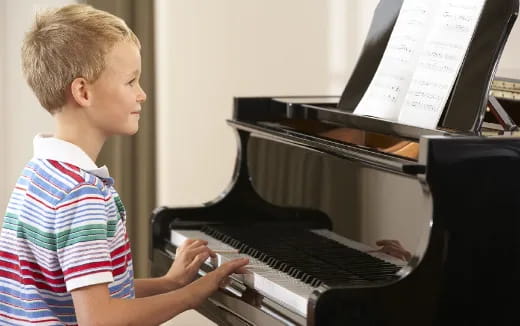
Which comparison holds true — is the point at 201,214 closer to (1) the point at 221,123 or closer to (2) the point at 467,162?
(2) the point at 467,162

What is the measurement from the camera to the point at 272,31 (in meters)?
4.33

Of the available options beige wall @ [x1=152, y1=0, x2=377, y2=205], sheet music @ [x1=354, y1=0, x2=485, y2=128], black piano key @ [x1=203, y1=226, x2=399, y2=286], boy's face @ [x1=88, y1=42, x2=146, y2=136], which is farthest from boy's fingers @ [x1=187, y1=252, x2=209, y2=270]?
beige wall @ [x1=152, y1=0, x2=377, y2=205]

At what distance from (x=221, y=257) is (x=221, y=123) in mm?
1979

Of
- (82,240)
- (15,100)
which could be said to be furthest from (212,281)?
(15,100)

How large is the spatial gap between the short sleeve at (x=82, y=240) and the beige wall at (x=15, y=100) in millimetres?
2433

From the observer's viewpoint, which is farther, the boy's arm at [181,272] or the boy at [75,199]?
the boy's arm at [181,272]

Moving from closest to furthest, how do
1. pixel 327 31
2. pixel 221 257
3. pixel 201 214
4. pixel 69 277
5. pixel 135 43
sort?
1. pixel 69 277
2. pixel 135 43
3. pixel 221 257
4. pixel 201 214
5. pixel 327 31

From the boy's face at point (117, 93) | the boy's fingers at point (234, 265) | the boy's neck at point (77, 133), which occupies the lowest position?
the boy's fingers at point (234, 265)

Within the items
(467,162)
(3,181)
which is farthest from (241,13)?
(467,162)

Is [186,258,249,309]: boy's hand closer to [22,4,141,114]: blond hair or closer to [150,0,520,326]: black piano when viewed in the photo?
[150,0,520,326]: black piano

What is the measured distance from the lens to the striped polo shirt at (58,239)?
2.00 m

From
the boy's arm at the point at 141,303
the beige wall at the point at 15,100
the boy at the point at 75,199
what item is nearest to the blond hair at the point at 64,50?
the boy at the point at 75,199

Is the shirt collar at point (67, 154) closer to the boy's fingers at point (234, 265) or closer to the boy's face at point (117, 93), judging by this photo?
the boy's face at point (117, 93)

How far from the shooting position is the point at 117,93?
85.4 inches
